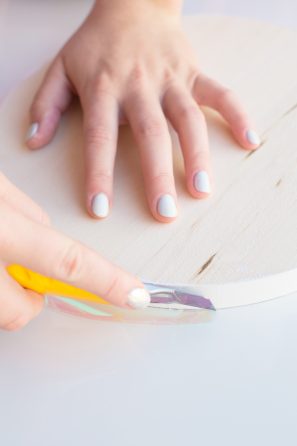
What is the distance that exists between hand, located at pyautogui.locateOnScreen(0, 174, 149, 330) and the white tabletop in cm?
5

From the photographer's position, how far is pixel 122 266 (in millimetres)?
645

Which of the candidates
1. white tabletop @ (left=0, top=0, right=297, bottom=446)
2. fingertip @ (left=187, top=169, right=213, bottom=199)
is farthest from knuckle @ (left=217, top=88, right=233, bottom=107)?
white tabletop @ (left=0, top=0, right=297, bottom=446)

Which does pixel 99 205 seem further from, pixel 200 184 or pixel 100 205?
pixel 200 184

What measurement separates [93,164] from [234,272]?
0.66 feet

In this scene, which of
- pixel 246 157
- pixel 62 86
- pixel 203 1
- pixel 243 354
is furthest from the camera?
pixel 203 1

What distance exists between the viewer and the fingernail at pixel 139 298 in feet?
1.92

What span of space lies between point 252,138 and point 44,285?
0.98 ft

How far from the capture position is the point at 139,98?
2.63 feet

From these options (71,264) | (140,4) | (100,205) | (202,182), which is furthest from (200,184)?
(140,4)

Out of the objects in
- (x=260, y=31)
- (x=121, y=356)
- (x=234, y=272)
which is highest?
(x=260, y=31)

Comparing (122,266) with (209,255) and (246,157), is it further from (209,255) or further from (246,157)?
(246,157)

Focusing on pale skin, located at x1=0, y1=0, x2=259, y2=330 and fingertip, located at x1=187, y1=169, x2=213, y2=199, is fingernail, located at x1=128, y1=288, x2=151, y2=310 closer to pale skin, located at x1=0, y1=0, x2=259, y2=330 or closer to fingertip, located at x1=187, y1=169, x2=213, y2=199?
pale skin, located at x1=0, y1=0, x2=259, y2=330

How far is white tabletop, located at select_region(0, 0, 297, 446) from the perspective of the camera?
57 centimetres

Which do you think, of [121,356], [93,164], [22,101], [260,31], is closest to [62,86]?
[22,101]
